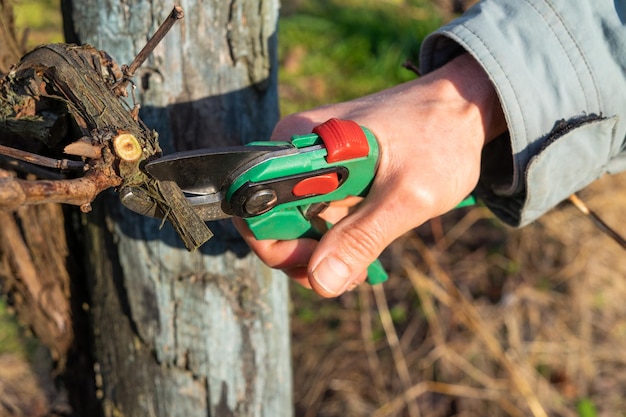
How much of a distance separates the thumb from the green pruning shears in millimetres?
88

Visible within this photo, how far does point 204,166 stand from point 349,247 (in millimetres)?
338

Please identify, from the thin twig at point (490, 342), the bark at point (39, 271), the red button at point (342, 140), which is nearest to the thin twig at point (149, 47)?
the red button at point (342, 140)

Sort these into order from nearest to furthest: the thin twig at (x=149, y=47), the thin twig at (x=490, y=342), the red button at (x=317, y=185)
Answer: the thin twig at (x=149, y=47)
the red button at (x=317, y=185)
the thin twig at (x=490, y=342)

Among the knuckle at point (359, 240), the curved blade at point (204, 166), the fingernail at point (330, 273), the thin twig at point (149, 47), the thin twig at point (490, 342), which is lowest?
the thin twig at point (490, 342)

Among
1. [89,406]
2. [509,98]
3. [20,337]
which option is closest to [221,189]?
[509,98]

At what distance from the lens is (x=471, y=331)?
117 inches

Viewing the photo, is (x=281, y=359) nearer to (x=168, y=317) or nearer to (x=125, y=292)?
(x=168, y=317)

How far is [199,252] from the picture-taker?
1640 mm

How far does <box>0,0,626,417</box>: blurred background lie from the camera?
282cm

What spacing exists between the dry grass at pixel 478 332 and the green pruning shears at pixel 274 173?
5.34ft

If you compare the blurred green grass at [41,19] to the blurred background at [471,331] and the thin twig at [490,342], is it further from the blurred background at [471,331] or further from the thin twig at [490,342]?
the thin twig at [490,342]

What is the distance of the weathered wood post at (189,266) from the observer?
1490 millimetres

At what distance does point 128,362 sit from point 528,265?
2.26m

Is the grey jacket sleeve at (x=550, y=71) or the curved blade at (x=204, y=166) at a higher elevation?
the curved blade at (x=204, y=166)
